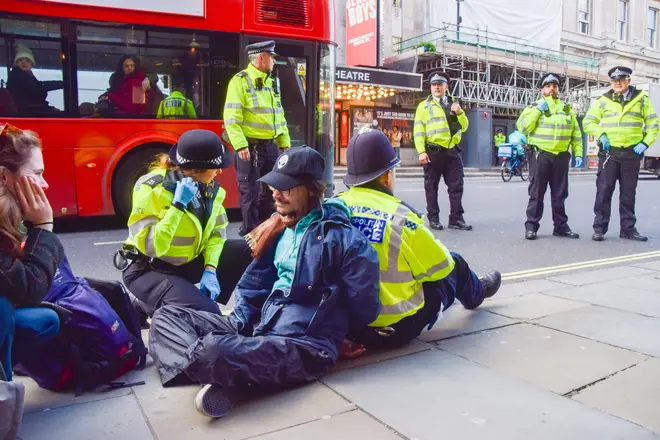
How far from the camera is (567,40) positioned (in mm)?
29875

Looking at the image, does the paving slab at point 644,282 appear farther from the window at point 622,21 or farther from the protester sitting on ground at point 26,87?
the window at point 622,21

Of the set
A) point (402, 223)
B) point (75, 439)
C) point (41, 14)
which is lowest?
point (75, 439)

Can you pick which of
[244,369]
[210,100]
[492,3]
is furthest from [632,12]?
[244,369]

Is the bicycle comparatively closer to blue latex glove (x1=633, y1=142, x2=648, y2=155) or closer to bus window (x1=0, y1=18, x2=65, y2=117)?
blue latex glove (x1=633, y1=142, x2=648, y2=155)

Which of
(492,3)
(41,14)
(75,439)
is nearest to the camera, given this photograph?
(75,439)

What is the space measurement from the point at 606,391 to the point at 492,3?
88.4 feet

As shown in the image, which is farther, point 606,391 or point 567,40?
point 567,40

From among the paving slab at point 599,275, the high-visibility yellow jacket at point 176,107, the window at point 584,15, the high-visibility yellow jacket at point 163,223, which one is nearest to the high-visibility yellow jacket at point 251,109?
the high-visibility yellow jacket at point 176,107

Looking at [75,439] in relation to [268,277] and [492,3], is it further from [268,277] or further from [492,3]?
[492,3]

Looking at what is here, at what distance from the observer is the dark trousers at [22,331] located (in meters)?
2.11

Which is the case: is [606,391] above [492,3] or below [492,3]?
below

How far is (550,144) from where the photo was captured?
6875mm

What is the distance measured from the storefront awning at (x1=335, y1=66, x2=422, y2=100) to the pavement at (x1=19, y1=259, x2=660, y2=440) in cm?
1761

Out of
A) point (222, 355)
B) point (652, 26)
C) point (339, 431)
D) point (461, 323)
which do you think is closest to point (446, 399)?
point (339, 431)
